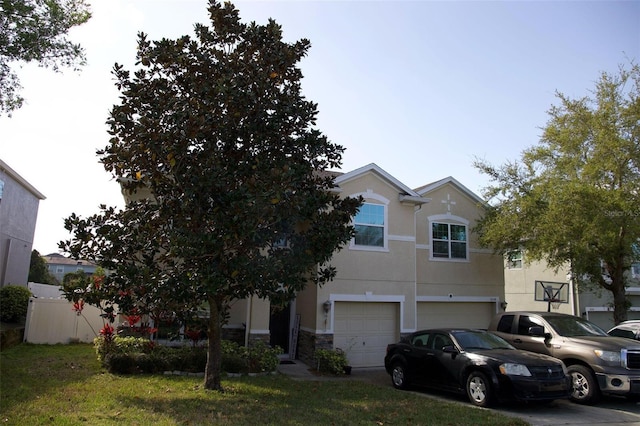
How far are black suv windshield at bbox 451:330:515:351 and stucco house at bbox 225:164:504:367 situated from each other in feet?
15.0

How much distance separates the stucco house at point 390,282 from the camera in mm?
15344

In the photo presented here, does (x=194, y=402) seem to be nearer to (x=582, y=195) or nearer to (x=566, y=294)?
(x=582, y=195)

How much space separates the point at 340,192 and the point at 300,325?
4685mm

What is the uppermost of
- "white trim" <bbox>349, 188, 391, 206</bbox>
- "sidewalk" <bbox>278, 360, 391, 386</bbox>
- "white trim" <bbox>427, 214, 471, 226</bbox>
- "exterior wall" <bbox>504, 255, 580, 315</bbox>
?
"white trim" <bbox>349, 188, 391, 206</bbox>

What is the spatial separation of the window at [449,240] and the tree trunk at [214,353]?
1015 centimetres

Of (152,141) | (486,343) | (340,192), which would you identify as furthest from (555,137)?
(152,141)

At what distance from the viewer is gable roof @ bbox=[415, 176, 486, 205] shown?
59.8ft

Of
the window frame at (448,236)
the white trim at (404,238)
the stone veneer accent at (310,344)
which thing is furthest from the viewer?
the window frame at (448,236)

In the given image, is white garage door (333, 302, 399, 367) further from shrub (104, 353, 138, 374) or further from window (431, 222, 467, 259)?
shrub (104, 353, 138, 374)

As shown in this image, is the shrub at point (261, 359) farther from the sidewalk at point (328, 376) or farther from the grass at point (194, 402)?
the sidewalk at point (328, 376)

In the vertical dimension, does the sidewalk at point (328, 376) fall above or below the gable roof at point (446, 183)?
below

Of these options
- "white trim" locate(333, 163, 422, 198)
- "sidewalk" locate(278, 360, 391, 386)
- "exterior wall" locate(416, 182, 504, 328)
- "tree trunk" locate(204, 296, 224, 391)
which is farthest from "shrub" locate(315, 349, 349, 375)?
"white trim" locate(333, 163, 422, 198)

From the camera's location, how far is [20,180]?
20.2 metres

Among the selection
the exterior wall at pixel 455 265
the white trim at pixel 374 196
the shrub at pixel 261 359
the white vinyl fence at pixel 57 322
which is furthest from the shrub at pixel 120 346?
the exterior wall at pixel 455 265
